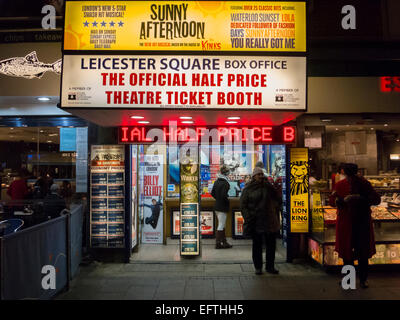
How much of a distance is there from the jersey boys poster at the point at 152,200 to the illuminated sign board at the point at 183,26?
4271 mm

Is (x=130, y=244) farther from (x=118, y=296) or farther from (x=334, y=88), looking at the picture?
(x=334, y=88)

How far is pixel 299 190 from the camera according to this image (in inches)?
297

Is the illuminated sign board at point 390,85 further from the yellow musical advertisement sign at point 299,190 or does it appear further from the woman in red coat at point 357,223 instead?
the woman in red coat at point 357,223

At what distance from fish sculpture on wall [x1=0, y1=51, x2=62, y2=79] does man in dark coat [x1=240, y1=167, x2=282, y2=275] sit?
16.7ft

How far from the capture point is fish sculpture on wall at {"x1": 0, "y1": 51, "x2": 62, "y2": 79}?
24.7 feet

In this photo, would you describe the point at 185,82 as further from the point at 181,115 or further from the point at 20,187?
the point at 20,187

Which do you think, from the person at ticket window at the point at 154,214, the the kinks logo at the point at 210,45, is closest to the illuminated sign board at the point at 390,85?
the the kinks logo at the point at 210,45

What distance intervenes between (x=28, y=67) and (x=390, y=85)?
27.3ft

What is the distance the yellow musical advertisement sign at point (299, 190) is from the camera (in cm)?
751

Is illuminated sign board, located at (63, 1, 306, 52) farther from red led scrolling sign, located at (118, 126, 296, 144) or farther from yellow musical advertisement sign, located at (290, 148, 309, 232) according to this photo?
yellow musical advertisement sign, located at (290, 148, 309, 232)

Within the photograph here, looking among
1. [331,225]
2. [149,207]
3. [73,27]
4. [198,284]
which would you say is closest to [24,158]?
[149,207]

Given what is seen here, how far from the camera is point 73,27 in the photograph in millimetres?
5758

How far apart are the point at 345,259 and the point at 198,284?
2751mm

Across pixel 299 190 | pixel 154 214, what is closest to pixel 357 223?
pixel 299 190
